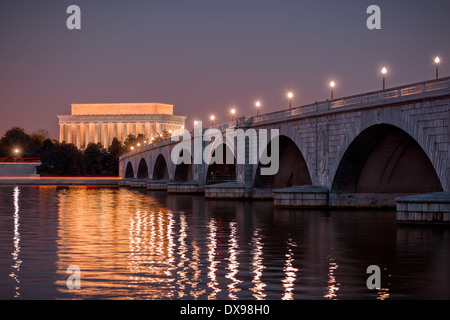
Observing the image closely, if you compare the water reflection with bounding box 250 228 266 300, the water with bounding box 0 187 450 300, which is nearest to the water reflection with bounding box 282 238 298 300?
the water with bounding box 0 187 450 300

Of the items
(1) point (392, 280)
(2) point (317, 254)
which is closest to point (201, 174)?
(2) point (317, 254)

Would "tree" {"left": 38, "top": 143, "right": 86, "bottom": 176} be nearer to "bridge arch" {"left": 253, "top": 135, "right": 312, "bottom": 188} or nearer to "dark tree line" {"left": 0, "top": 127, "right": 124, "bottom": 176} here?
"dark tree line" {"left": 0, "top": 127, "right": 124, "bottom": 176}

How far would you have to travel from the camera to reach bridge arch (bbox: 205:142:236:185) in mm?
72688

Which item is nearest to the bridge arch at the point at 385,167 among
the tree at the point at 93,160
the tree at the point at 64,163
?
the tree at the point at 64,163

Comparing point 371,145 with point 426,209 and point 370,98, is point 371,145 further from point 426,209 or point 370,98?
point 426,209

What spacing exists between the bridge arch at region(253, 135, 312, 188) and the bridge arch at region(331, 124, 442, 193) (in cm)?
1293

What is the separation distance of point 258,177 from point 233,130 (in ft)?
18.4

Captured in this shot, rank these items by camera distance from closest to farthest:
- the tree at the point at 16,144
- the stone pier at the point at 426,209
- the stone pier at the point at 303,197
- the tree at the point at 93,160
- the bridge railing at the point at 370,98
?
the stone pier at the point at 426,209
the bridge railing at the point at 370,98
the stone pier at the point at 303,197
the tree at the point at 93,160
the tree at the point at 16,144

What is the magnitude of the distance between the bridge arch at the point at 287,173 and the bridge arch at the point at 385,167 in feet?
42.4

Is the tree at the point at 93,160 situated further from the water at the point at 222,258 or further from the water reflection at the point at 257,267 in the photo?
the water reflection at the point at 257,267

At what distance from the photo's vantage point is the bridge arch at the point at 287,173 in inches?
2160

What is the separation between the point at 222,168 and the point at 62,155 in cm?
6734

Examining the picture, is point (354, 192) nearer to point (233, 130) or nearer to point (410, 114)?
point (410, 114)
